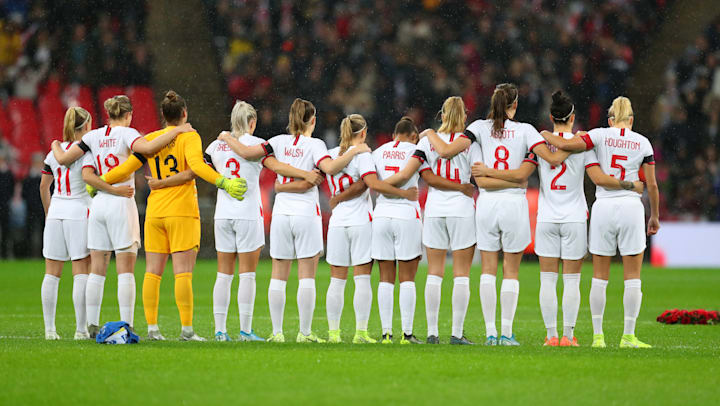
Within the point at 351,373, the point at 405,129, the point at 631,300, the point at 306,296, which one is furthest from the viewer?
the point at 405,129

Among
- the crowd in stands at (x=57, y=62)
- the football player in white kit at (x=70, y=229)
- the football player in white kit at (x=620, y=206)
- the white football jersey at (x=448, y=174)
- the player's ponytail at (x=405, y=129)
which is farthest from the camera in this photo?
the crowd in stands at (x=57, y=62)

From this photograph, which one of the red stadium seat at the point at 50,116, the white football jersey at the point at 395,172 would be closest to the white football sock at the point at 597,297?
the white football jersey at the point at 395,172

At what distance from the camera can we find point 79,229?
9656 mm

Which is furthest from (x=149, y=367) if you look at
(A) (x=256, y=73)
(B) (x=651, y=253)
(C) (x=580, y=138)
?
(A) (x=256, y=73)

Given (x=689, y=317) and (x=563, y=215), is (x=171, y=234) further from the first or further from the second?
(x=689, y=317)

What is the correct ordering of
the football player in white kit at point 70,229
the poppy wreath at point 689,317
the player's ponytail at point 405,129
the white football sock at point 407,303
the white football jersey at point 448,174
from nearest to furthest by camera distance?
the white football jersey at point 448,174 → the white football sock at point 407,303 → the player's ponytail at point 405,129 → the football player in white kit at point 70,229 → the poppy wreath at point 689,317

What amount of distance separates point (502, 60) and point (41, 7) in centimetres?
1149

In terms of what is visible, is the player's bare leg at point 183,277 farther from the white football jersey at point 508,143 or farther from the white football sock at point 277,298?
the white football jersey at point 508,143

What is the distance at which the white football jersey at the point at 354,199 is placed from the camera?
367 inches

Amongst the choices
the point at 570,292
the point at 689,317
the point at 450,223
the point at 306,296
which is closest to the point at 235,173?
the point at 306,296

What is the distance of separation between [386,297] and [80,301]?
2725 millimetres

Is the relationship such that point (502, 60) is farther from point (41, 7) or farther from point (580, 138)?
point (580, 138)

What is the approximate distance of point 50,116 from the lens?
26203mm

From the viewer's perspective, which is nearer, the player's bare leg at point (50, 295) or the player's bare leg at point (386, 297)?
the player's bare leg at point (386, 297)
